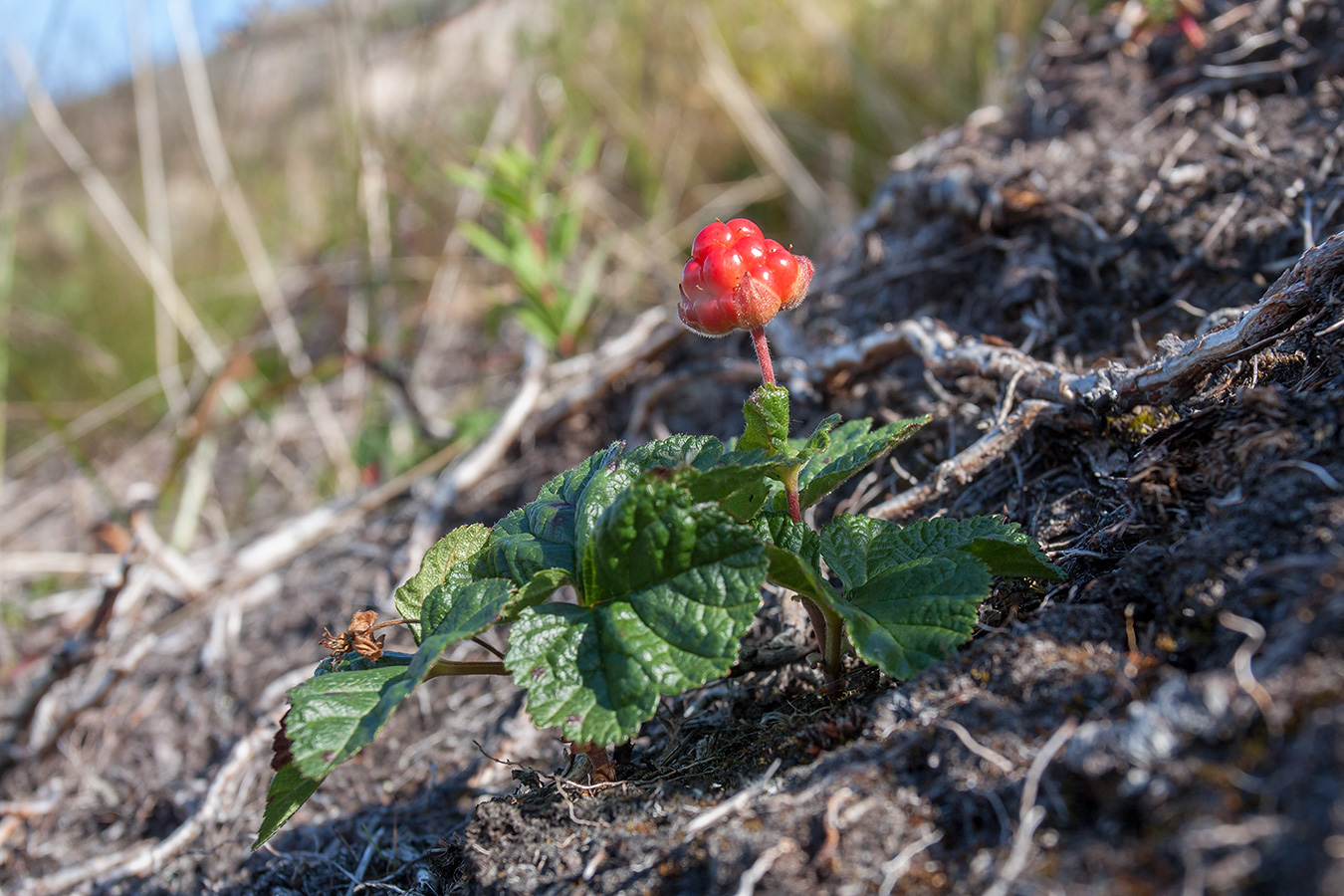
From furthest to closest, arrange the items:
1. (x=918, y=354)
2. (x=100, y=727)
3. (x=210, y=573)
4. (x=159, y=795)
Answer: (x=210, y=573), (x=100, y=727), (x=159, y=795), (x=918, y=354)

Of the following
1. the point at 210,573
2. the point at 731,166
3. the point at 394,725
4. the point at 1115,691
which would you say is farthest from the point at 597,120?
the point at 1115,691

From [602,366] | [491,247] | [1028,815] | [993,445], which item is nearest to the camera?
[1028,815]

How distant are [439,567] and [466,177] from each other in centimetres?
201

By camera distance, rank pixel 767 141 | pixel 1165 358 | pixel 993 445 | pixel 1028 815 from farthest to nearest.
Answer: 1. pixel 767 141
2. pixel 993 445
3. pixel 1165 358
4. pixel 1028 815

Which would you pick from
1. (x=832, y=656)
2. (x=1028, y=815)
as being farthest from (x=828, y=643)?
(x=1028, y=815)

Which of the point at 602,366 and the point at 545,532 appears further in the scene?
the point at 602,366

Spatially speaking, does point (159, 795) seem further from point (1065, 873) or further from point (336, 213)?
point (336, 213)

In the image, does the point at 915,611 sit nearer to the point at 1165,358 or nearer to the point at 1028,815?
the point at 1028,815

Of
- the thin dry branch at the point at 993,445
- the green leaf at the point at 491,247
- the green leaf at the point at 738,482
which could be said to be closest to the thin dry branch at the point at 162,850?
the green leaf at the point at 738,482

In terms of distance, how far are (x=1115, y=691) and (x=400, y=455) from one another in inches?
105

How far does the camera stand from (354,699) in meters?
1.11

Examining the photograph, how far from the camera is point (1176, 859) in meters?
0.76

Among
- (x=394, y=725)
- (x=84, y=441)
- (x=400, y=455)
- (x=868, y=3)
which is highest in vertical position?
(x=868, y=3)

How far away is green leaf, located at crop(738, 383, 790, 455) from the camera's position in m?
1.22
